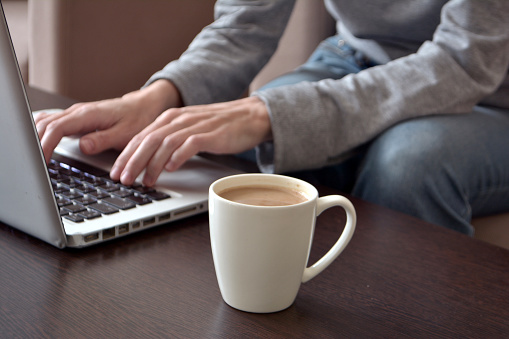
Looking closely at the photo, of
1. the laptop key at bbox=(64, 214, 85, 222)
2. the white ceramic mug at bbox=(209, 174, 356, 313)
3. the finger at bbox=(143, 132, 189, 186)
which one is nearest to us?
the white ceramic mug at bbox=(209, 174, 356, 313)

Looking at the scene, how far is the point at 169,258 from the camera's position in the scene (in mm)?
466

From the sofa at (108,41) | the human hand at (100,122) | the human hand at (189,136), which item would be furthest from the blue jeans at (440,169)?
the sofa at (108,41)

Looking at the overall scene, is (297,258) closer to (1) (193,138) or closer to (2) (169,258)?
(2) (169,258)

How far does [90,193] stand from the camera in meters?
0.54

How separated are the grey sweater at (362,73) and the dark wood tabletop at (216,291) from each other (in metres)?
0.22

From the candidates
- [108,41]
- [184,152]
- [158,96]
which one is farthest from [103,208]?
[108,41]

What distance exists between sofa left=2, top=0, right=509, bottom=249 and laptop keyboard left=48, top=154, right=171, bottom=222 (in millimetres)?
974

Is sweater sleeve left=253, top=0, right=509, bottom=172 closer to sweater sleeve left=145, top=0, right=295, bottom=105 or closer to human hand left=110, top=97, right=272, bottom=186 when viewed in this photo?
human hand left=110, top=97, right=272, bottom=186

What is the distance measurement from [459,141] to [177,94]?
398mm

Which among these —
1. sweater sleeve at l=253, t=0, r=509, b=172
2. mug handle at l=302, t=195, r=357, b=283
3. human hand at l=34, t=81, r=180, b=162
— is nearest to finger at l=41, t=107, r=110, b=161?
human hand at l=34, t=81, r=180, b=162

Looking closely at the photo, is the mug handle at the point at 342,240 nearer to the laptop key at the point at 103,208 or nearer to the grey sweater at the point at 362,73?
the laptop key at the point at 103,208

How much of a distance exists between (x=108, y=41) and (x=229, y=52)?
1106 millimetres

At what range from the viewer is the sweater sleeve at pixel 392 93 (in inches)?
28.2

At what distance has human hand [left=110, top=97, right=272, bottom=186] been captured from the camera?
58cm
